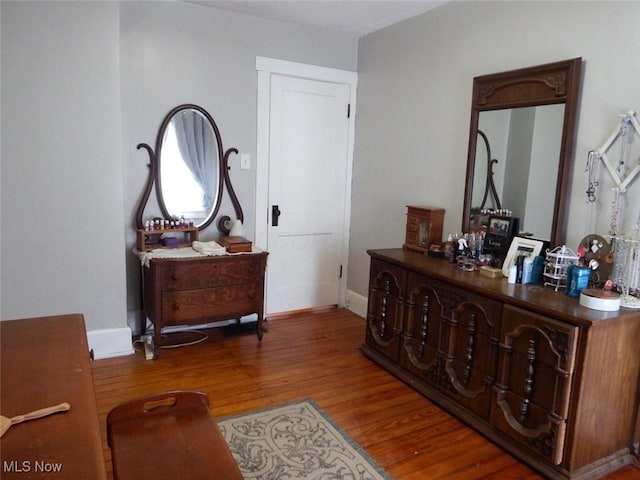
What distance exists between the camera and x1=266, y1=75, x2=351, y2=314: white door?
3961mm

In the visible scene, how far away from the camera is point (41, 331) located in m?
1.62

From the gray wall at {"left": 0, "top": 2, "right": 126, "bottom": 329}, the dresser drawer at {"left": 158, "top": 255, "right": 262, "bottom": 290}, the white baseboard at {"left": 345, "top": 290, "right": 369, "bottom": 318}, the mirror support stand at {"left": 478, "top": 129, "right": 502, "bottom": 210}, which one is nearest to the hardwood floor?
the white baseboard at {"left": 345, "top": 290, "right": 369, "bottom": 318}

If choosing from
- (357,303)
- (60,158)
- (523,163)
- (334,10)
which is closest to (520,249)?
(523,163)

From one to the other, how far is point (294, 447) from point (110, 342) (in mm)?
1630

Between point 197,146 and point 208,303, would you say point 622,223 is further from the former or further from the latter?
point 197,146

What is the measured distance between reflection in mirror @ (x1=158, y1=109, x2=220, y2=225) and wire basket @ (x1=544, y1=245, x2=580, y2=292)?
2413 mm

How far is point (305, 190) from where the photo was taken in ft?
13.6

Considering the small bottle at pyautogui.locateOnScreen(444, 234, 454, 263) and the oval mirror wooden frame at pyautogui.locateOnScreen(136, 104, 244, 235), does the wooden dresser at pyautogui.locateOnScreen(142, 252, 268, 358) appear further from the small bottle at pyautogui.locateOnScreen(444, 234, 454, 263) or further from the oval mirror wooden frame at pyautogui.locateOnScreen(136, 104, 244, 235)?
the small bottle at pyautogui.locateOnScreen(444, 234, 454, 263)

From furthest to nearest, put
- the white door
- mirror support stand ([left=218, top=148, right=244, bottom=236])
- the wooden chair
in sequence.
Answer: the white door → mirror support stand ([left=218, top=148, right=244, bottom=236]) → the wooden chair

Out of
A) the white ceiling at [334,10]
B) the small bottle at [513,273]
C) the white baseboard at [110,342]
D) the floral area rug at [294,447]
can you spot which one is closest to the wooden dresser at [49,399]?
the floral area rug at [294,447]

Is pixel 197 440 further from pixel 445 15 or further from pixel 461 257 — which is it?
pixel 445 15

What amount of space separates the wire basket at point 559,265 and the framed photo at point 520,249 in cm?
13

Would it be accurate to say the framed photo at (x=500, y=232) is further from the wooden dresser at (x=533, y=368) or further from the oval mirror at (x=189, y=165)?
the oval mirror at (x=189, y=165)

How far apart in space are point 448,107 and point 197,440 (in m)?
2.65
